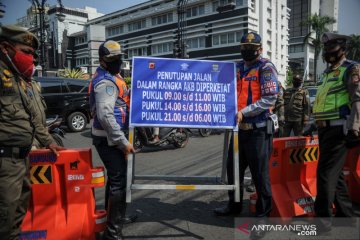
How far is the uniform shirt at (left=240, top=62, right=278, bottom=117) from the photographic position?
3.42 m

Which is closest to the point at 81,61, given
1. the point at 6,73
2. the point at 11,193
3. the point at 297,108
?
the point at 297,108

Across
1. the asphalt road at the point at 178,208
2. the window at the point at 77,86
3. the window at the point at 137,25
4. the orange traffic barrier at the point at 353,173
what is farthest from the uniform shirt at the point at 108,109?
the window at the point at 137,25

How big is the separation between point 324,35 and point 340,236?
216 cm

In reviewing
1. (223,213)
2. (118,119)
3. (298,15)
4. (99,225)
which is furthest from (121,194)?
(298,15)

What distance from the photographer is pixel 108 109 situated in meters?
3.03

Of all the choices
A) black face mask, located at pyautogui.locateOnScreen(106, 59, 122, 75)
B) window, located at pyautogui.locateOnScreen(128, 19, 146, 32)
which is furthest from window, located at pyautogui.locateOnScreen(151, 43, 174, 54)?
black face mask, located at pyautogui.locateOnScreen(106, 59, 122, 75)

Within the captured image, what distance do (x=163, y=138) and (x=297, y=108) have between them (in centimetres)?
338

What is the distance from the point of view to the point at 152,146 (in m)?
8.68

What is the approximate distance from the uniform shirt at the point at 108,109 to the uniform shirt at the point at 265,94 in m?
1.36

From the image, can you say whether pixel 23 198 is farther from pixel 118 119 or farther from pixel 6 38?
pixel 6 38

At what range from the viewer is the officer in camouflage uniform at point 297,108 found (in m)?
6.83

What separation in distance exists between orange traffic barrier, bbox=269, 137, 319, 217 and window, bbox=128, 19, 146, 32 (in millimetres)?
67673

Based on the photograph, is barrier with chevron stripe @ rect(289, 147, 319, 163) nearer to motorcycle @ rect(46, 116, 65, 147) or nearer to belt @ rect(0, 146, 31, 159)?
belt @ rect(0, 146, 31, 159)

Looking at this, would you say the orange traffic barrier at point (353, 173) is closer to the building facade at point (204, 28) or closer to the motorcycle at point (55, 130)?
the motorcycle at point (55, 130)
